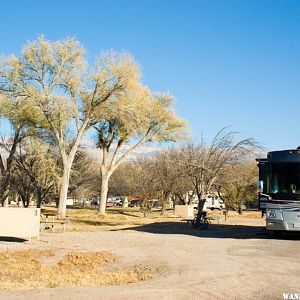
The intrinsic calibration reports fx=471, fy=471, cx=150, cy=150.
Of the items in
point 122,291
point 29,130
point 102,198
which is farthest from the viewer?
point 102,198

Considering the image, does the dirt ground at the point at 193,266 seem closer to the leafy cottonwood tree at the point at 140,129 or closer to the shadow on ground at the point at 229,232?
the shadow on ground at the point at 229,232

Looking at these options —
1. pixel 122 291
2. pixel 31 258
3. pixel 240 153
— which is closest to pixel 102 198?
pixel 240 153

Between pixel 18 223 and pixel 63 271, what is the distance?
6.28 meters

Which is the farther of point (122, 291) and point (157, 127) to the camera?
point (157, 127)

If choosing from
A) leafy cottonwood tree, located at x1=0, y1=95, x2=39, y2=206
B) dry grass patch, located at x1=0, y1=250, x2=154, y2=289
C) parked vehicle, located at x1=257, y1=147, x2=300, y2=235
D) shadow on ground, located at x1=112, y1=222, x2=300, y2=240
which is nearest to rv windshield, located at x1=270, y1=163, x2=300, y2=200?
parked vehicle, located at x1=257, y1=147, x2=300, y2=235

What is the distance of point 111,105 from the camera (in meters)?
36.5

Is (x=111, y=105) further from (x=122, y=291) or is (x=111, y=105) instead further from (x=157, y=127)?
(x=122, y=291)

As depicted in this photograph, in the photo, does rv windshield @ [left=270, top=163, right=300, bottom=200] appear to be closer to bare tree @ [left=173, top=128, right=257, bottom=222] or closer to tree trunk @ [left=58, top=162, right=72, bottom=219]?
bare tree @ [left=173, top=128, right=257, bottom=222]

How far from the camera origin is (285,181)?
1681 cm

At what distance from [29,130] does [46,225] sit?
16947 mm

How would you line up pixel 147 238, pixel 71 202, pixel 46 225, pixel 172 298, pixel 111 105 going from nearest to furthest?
pixel 172 298 < pixel 147 238 < pixel 46 225 < pixel 111 105 < pixel 71 202

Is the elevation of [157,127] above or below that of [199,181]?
above

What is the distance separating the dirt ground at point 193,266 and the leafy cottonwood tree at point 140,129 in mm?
21106

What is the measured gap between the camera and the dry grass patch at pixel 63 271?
974 centimetres
